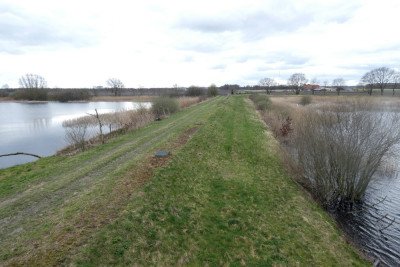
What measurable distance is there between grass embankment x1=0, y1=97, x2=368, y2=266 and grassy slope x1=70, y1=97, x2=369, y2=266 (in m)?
0.03

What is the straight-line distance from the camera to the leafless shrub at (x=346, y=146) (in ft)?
25.8

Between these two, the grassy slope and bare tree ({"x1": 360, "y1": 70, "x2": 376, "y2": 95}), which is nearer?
the grassy slope

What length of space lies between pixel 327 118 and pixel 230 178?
459 cm

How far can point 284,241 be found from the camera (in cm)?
577

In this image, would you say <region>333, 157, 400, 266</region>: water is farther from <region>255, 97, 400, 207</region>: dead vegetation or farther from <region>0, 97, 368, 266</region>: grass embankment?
<region>0, 97, 368, 266</region>: grass embankment

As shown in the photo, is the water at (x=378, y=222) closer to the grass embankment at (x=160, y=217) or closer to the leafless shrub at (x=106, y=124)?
the grass embankment at (x=160, y=217)

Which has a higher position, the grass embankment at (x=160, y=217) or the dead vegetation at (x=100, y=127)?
the dead vegetation at (x=100, y=127)

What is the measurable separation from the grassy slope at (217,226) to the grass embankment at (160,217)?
0.03 meters

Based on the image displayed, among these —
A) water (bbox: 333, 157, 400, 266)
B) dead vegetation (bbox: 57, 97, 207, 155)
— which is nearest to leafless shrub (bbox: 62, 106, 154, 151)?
dead vegetation (bbox: 57, 97, 207, 155)

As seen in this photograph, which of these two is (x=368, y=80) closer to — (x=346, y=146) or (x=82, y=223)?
(x=346, y=146)

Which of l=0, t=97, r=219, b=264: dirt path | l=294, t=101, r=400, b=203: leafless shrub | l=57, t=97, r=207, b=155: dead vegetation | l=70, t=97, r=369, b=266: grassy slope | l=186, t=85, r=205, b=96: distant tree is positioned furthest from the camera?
l=186, t=85, r=205, b=96: distant tree

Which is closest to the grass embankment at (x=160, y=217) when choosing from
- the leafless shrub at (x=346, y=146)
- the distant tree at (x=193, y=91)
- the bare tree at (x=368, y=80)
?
the leafless shrub at (x=346, y=146)

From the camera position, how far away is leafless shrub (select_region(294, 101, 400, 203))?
7.87 meters

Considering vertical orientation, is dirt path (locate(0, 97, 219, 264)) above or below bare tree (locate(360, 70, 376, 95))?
below
